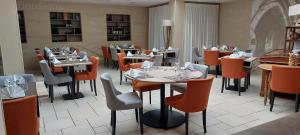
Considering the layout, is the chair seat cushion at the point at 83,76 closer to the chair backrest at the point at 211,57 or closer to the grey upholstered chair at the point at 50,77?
the grey upholstered chair at the point at 50,77

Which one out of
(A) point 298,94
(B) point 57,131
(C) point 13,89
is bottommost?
(B) point 57,131

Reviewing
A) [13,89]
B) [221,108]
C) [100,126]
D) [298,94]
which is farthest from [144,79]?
[298,94]

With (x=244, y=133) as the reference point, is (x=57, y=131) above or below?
below

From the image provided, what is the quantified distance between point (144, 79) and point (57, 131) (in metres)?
1.45

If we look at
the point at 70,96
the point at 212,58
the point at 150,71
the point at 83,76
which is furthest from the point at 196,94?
the point at 212,58

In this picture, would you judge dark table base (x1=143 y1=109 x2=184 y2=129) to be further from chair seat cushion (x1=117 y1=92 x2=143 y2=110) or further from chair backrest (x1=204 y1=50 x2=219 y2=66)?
chair backrest (x1=204 y1=50 x2=219 y2=66)

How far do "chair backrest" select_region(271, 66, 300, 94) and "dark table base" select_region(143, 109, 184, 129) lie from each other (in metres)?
1.68

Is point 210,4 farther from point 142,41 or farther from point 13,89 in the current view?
point 13,89

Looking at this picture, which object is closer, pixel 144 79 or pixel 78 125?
pixel 144 79

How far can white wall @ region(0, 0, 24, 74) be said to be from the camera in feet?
13.9

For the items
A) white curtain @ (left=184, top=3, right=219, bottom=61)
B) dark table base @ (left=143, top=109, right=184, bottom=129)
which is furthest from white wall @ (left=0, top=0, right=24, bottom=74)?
white curtain @ (left=184, top=3, right=219, bottom=61)

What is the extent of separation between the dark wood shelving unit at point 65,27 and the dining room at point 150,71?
1.5 inches

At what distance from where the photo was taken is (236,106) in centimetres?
407

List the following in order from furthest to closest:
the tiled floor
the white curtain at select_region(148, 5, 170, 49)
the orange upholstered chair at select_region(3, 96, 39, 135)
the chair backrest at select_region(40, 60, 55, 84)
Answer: the white curtain at select_region(148, 5, 170, 49), the chair backrest at select_region(40, 60, 55, 84), the tiled floor, the orange upholstered chair at select_region(3, 96, 39, 135)
